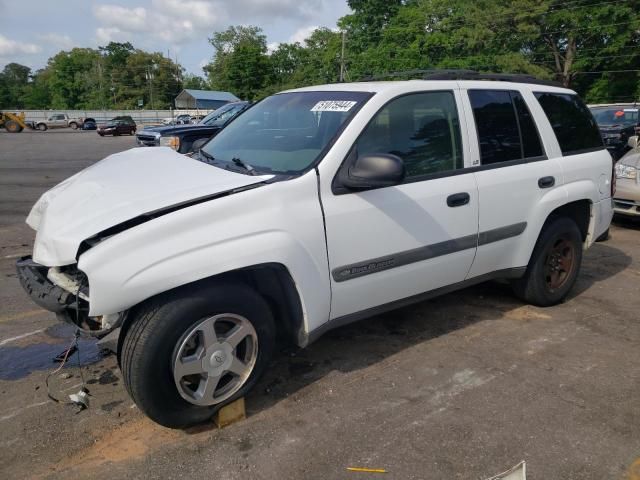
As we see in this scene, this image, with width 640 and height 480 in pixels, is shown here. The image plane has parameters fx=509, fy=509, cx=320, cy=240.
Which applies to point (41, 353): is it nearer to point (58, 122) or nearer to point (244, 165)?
point (244, 165)

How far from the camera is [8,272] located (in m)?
5.23

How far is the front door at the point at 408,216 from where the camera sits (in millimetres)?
2957

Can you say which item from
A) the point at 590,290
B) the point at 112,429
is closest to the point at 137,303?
the point at 112,429

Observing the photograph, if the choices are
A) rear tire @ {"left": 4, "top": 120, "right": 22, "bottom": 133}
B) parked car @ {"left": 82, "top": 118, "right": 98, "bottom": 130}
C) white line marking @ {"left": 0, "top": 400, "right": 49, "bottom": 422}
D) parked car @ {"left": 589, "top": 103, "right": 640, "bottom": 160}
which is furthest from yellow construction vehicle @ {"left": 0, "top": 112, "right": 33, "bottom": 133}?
white line marking @ {"left": 0, "top": 400, "right": 49, "bottom": 422}

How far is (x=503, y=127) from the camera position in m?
3.78

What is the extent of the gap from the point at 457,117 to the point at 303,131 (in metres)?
1.09

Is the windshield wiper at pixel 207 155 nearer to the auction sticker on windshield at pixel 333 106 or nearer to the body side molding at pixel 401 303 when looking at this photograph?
the auction sticker on windshield at pixel 333 106

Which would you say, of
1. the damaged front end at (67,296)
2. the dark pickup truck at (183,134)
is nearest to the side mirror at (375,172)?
the damaged front end at (67,296)

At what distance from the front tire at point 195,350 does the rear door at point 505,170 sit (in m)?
1.78

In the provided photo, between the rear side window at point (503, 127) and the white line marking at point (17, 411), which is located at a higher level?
the rear side window at point (503, 127)

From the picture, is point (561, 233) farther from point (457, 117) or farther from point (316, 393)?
point (316, 393)

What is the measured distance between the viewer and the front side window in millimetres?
3146

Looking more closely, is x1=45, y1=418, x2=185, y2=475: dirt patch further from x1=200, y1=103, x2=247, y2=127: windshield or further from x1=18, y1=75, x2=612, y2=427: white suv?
x1=200, y1=103, x2=247, y2=127: windshield

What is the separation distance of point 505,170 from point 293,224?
6.01 feet
